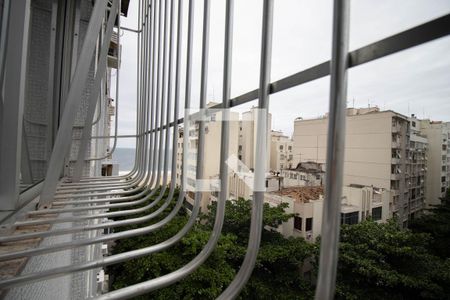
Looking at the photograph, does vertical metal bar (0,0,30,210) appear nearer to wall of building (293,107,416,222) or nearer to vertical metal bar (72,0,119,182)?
vertical metal bar (72,0,119,182)

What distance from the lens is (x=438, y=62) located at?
280 mm

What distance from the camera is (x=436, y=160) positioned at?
469 mm

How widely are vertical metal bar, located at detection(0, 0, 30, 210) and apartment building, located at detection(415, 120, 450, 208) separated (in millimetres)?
1243

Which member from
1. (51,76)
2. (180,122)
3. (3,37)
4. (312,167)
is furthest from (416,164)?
(51,76)

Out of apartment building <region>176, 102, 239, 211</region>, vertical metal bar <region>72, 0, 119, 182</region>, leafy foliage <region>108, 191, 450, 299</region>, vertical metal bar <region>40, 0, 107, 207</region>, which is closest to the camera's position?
apartment building <region>176, 102, 239, 211</region>

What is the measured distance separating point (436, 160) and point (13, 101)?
51.1 inches

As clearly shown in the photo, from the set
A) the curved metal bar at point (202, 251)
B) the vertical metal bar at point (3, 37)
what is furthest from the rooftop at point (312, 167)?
the vertical metal bar at point (3, 37)

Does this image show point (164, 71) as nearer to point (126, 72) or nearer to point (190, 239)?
point (126, 72)

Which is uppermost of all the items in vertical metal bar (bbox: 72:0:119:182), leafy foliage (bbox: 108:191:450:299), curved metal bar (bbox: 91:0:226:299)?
vertical metal bar (bbox: 72:0:119:182)

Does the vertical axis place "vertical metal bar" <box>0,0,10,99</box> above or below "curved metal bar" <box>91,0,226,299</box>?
above

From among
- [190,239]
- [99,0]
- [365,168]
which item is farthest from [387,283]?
[99,0]

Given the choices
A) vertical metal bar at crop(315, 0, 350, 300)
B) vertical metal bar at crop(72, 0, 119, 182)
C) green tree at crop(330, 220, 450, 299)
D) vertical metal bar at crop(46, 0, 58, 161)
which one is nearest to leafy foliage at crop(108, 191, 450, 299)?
green tree at crop(330, 220, 450, 299)

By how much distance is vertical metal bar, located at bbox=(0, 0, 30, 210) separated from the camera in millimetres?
903

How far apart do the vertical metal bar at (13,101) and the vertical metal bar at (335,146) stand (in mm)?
1100
